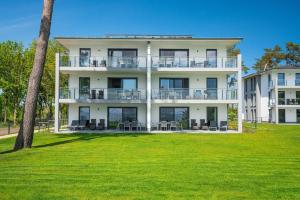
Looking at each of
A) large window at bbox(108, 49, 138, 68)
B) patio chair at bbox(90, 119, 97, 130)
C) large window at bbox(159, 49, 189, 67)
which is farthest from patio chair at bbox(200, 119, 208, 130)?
patio chair at bbox(90, 119, 97, 130)

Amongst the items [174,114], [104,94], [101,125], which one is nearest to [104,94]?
[104,94]

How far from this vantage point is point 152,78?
26312 millimetres

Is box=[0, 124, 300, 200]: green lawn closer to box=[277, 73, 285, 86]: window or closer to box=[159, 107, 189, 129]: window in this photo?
box=[159, 107, 189, 129]: window

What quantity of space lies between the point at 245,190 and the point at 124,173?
3217mm

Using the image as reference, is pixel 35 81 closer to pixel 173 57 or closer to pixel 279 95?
pixel 173 57

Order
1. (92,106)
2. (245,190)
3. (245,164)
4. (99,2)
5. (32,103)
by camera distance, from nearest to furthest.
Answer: (245,190) < (245,164) < (32,103) < (99,2) < (92,106)

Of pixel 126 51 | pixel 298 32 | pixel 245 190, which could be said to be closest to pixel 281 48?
pixel 298 32

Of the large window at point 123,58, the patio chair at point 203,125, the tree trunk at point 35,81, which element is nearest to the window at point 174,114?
the patio chair at point 203,125

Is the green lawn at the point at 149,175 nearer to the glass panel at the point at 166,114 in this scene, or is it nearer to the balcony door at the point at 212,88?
the balcony door at the point at 212,88

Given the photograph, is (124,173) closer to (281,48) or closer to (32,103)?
(32,103)

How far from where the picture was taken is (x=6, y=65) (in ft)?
124

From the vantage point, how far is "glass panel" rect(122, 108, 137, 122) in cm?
2620

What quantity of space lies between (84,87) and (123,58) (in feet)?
13.4

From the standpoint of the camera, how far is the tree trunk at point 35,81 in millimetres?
13992
